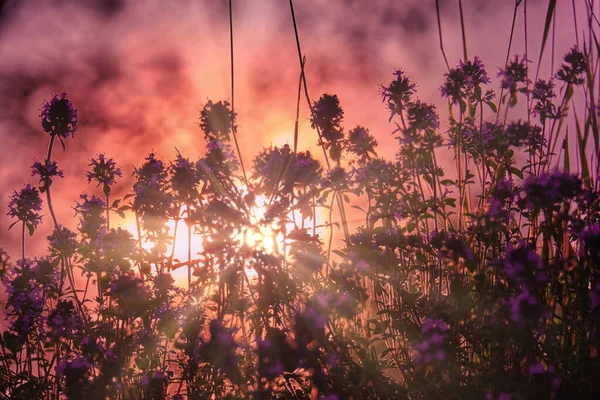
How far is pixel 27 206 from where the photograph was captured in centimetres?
439

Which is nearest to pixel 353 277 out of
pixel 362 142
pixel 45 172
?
pixel 362 142

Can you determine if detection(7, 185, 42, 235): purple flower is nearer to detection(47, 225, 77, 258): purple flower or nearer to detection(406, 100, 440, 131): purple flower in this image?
detection(47, 225, 77, 258): purple flower

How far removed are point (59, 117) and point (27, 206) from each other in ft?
3.83

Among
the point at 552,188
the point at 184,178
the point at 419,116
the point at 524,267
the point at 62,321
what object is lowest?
the point at 62,321

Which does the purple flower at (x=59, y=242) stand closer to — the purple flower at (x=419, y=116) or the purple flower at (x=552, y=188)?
the purple flower at (x=419, y=116)

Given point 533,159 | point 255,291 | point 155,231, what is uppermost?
point 533,159

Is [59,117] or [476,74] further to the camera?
[59,117]

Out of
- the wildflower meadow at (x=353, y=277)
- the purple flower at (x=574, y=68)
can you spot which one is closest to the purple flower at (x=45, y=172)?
the wildflower meadow at (x=353, y=277)

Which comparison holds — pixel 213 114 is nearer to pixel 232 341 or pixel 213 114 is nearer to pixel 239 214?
pixel 239 214

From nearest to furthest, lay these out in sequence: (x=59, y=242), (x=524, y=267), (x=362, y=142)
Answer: (x=524, y=267), (x=362, y=142), (x=59, y=242)

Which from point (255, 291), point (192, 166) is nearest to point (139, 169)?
point (192, 166)

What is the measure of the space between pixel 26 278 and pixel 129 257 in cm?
145

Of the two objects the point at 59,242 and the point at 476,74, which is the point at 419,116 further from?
the point at 59,242

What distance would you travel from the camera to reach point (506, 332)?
2.03m
